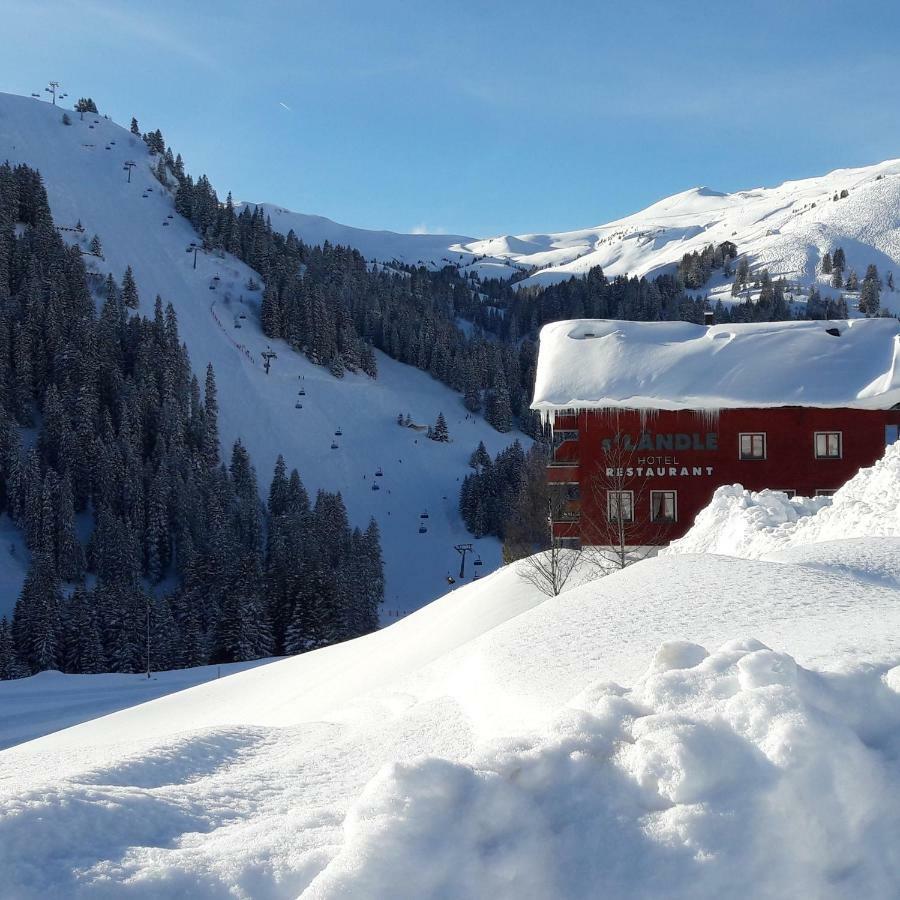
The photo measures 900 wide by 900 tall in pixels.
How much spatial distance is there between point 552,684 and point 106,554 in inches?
3122

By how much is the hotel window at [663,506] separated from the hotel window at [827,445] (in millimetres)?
5076

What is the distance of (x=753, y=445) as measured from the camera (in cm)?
2972

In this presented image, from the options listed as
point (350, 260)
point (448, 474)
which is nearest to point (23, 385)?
point (448, 474)

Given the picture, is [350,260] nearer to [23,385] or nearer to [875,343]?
[23,385]

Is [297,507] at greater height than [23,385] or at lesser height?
lesser

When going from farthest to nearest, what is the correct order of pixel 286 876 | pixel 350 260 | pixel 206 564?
pixel 350 260 < pixel 206 564 < pixel 286 876

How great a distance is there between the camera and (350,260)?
160 meters

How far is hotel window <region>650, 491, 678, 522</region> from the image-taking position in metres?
30.1

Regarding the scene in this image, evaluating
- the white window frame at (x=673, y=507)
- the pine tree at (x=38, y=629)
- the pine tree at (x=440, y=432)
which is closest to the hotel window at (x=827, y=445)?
the white window frame at (x=673, y=507)

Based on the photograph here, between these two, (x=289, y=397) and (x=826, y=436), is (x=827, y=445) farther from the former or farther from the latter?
(x=289, y=397)

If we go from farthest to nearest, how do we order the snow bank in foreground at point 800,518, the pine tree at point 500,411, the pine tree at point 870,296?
1. the pine tree at point 870,296
2. the pine tree at point 500,411
3. the snow bank in foreground at point 800,518

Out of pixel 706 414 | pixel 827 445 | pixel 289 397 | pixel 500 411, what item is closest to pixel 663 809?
pixel 706 414

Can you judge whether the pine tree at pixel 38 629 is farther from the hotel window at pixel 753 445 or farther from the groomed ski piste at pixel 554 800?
the groomed ski piste at pixel 554 800

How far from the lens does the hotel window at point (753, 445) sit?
29625 mm
